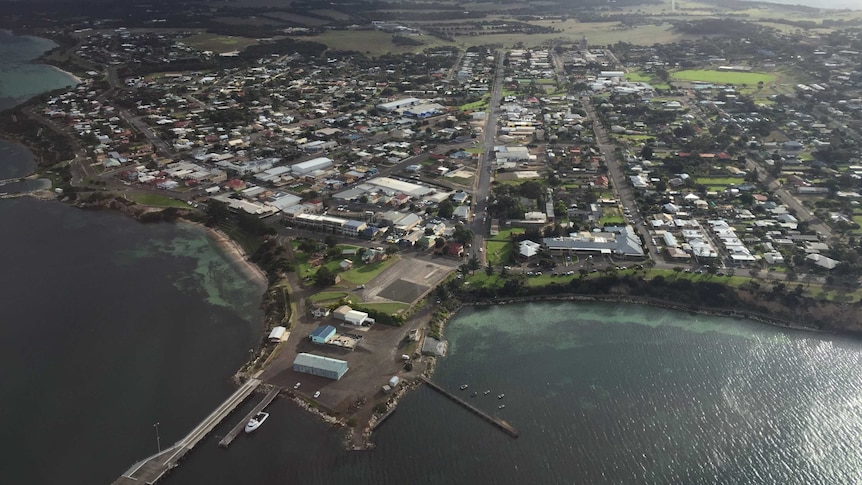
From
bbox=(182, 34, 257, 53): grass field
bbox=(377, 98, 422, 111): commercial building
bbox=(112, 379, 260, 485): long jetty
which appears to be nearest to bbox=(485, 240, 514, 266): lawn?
bbox=(112, 379, 260, 485): long jetty

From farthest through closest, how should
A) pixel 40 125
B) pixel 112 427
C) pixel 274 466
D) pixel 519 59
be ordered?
pixel 519 59, pixel 40 125, pixel 112 427, pixel 274 466

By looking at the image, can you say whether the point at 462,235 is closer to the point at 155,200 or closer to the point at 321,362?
the point at 321,362

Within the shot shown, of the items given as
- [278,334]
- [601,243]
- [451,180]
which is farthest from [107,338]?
[601,243]

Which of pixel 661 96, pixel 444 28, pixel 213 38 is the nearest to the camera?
pixel 661 96

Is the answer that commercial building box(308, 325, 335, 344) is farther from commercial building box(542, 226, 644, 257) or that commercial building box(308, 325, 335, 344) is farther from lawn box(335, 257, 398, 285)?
commercial building box(542, 226, 644, 257)

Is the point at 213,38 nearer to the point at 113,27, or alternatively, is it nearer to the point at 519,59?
the point at 113,27

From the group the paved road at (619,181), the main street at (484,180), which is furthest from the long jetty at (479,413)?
the paved road at (619,181)

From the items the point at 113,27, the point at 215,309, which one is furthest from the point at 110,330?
the point at 113,27

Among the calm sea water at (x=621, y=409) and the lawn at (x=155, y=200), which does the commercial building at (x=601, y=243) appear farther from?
the lawn at (x=155, y=200)
